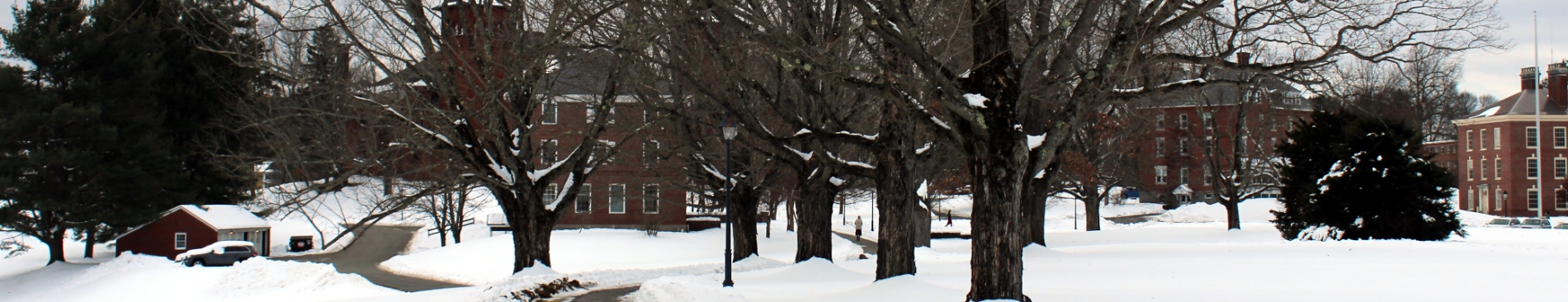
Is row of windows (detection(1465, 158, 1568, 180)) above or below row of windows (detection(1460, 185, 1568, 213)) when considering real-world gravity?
above

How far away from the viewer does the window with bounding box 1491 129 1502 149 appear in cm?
6309

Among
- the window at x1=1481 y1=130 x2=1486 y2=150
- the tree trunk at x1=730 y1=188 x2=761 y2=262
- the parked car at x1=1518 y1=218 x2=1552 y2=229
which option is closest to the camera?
the tree trunk at x1=730 y1=188 x2=761 y2=262

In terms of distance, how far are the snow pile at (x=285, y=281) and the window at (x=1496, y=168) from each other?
63309mm

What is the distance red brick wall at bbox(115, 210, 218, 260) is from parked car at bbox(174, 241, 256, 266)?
5.22m

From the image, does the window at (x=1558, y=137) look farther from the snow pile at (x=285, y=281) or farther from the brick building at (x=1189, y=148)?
the snow pile at (x=285, y=281)

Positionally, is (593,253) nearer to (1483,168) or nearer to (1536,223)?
(1536,223)

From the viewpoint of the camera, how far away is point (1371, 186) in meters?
27.3

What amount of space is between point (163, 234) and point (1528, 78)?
74.3m

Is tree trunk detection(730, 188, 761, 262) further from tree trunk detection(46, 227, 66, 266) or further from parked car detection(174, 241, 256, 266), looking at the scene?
tree trunk detection(46, 227, 66, 266)

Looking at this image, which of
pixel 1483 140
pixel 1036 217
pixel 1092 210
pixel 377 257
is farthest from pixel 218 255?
pixel 1483 140

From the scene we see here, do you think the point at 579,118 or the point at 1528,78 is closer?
the point at 579,118

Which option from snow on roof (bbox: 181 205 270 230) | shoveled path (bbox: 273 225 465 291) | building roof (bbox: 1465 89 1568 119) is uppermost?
building roof (bbox: 1465 89 1568 119)

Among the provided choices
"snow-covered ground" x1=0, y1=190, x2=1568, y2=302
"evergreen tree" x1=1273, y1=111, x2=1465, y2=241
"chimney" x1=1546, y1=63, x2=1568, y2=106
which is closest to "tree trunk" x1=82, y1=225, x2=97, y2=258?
"snow-covered ground" x1=0, y1=190, x2=1568, y2=302

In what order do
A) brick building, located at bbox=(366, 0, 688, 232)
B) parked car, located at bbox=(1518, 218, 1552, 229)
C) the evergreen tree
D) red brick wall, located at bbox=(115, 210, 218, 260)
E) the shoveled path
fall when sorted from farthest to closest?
1. red brick wall, located at bbox=(115, 210, 218, 260)
2. parked car, located at bbox=(1518, 218, 1552, 229)
3. the shoveled path
4. the evergreen tree
5. brick building, located at bbox=(366, 0, 688, 232)
